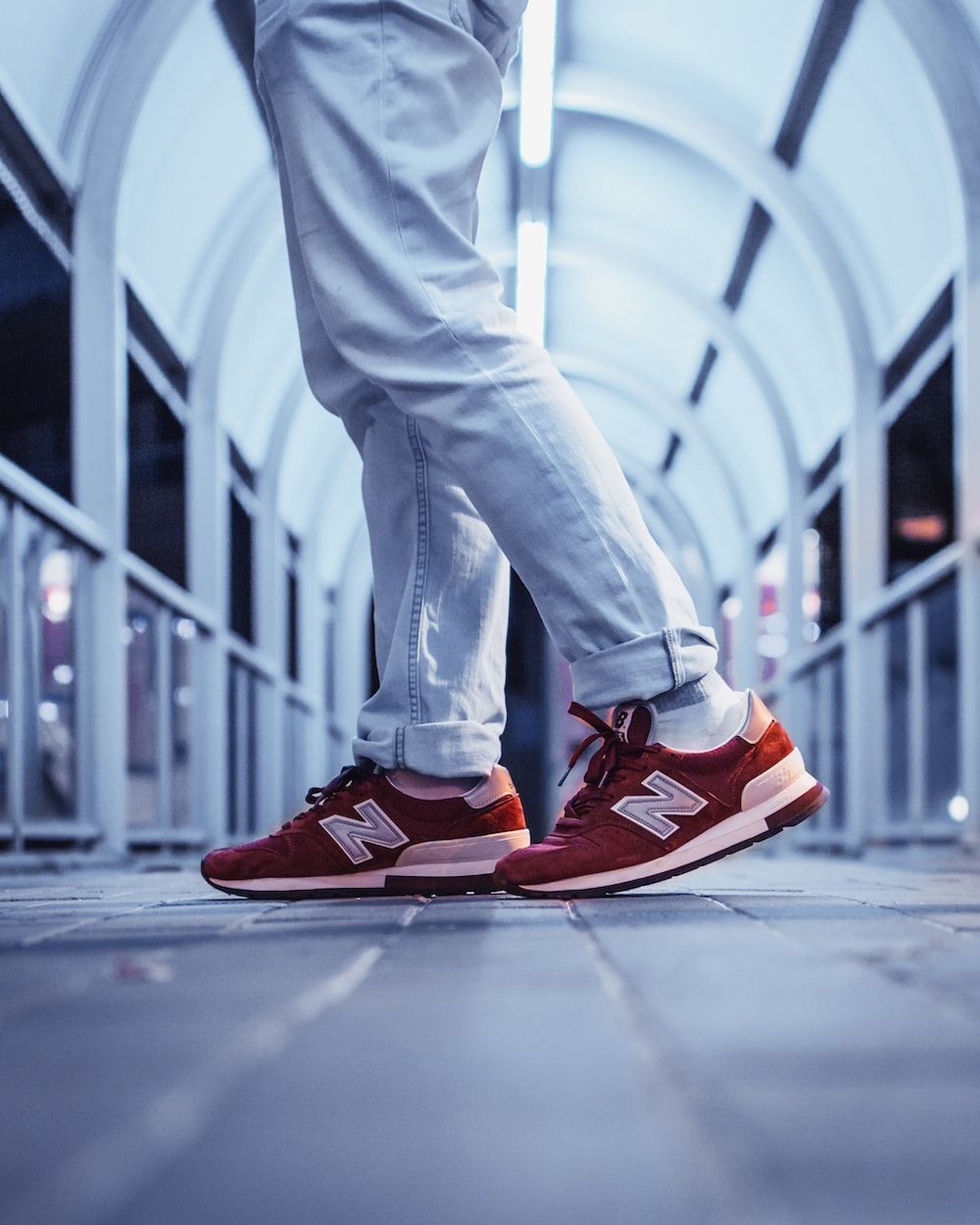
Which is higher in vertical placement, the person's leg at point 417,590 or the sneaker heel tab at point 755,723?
the person's leg at point 417,590

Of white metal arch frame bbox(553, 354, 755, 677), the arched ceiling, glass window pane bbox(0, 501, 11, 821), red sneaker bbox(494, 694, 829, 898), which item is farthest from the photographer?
white metal arch frame bbox(553, 354, 755, 677)

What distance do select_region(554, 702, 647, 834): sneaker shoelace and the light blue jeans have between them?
0.11ft

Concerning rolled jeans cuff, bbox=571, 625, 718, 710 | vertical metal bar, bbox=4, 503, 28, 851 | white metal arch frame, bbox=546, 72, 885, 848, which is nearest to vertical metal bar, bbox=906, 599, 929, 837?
white metal arch frame, bbox=546, 72, 885, 848

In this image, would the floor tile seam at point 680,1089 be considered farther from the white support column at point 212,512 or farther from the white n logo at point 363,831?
the white support column at point 212,512

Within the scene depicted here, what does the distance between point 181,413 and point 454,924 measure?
17.1 feet

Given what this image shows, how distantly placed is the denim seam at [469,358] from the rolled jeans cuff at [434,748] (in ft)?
0.95

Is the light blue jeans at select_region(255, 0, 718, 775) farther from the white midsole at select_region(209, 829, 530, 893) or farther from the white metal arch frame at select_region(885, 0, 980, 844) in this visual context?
the white metal arch frame at select_region(885, 0, 980, 844)

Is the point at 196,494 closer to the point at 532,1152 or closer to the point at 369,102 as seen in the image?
the point at 369,102

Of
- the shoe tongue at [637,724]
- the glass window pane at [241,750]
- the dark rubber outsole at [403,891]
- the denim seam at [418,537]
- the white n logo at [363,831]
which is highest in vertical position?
the denim seam at [418,537]

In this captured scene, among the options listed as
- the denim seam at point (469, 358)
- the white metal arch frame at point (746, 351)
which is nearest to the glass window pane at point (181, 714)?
the white metal arch frame at point (746, 351)

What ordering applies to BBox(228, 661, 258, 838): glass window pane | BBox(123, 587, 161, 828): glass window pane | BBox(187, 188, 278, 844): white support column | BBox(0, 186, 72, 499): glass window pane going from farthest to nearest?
1. BBox(228, 661, 258, 838): glass window pane
2. BBox(187, 188, 278, 844): white support column
3. BBox(123, 587, 161, 828): glass window pane
4. BBox(0, 186, 72, 499): glass window pane

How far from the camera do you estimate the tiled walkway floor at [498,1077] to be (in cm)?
47

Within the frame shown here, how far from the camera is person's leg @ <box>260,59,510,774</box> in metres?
1.65

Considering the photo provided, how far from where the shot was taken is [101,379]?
178 inches
